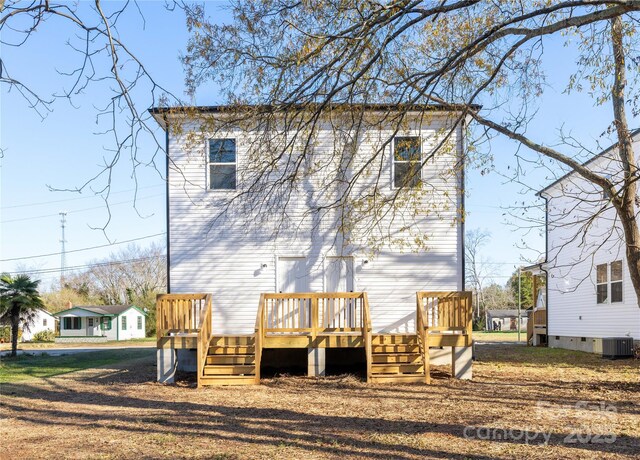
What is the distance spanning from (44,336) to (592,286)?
3485 cm

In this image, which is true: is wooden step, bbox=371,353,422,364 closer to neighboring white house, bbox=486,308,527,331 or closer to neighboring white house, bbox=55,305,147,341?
neighboring white house, bbox=55,305,147,341

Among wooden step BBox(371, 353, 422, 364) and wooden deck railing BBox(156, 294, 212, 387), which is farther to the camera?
wooden deck railing BBox(156, 294, 212, 387)

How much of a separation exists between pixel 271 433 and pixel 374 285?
6.50 m

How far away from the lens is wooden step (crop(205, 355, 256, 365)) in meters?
10.8

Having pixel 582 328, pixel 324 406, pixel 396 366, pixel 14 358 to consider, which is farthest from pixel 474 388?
pixel 14 358

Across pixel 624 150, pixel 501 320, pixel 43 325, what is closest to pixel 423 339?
pixel 624 150

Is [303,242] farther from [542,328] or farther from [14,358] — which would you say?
[542,328]

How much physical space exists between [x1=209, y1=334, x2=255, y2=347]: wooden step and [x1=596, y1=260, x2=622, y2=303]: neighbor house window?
1077 cm

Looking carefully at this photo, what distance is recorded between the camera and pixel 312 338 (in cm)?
1112

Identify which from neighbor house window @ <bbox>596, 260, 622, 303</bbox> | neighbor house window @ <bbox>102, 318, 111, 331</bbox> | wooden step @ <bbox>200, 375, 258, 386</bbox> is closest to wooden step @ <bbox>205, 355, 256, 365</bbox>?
wooden step @ <bbox>200, 375, 258, 386</bbox>

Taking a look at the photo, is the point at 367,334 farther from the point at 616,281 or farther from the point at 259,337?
the point at 616,281

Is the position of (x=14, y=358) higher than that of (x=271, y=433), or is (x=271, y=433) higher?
(x=271, y=433)

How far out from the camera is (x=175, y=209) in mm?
12680

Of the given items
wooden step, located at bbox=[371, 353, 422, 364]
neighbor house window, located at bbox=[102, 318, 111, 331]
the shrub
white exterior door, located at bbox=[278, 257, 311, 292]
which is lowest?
the shrub
